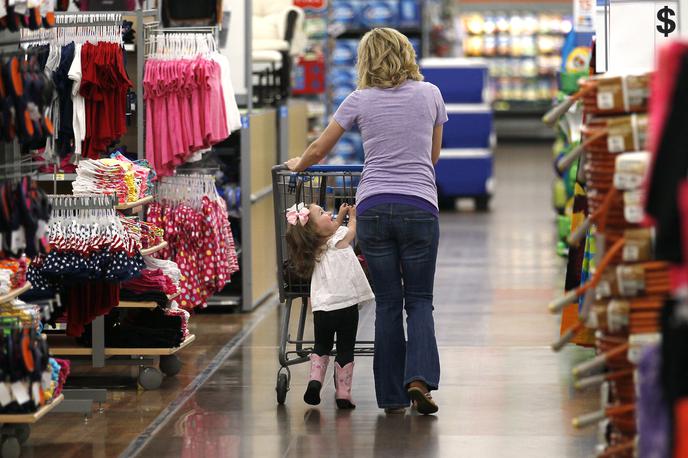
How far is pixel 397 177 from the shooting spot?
5.64 metres

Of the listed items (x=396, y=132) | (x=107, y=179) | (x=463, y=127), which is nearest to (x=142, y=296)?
(x=107, y=179)

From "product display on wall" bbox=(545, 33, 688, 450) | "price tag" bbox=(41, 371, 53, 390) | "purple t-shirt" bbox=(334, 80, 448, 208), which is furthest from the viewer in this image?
"purple t-shirt" bbox=(334, 80, 448, 208)

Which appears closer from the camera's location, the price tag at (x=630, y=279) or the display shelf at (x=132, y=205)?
the price tag at (x=630, y=279)

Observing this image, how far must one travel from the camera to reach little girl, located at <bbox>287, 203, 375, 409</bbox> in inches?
236

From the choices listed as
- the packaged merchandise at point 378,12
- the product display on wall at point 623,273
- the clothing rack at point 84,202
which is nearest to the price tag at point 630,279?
the product display on wall at point 623,273

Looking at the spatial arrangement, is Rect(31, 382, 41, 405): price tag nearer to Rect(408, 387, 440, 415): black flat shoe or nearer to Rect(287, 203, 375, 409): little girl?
Rect(287, 203, 375, 409): little girl

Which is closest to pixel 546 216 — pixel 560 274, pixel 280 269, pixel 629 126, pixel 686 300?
pixel 560 274

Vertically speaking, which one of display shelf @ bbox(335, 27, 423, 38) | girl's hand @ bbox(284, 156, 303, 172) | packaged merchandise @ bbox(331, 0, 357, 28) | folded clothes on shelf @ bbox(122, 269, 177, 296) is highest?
packaged merchandise @ bbox(331, 0, 357, 28)

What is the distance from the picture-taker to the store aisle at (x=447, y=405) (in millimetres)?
5398

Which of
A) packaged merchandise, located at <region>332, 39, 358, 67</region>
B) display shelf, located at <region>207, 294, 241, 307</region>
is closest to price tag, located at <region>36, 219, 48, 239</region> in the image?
display shelf, located at <region>207, 294, 241, 307</region>

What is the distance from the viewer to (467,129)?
50.0 ft

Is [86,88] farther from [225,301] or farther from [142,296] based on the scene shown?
[225,301]

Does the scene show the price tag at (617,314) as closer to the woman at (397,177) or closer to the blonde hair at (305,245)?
the woman at (397,177)

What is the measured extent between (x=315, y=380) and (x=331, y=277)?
1.62 feet
